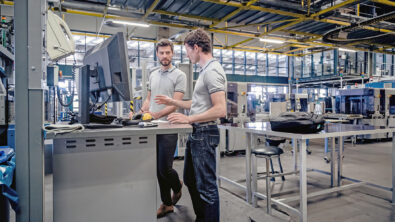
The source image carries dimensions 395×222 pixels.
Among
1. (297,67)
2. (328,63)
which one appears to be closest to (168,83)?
(328,63)

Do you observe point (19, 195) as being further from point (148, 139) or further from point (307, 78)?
point (307, 78)

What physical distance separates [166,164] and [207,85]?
77 centimetres

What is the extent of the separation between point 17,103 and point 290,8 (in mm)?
6096

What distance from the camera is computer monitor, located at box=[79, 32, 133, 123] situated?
1272 millimetres

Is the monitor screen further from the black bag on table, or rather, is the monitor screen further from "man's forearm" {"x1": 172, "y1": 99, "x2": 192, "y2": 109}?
the black bag on table

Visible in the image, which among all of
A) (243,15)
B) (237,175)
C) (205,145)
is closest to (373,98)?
(243,15)

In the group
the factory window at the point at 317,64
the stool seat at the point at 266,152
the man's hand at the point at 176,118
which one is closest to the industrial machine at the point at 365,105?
the stool seat at the point at 266,152

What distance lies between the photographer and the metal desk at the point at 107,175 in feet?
3.79

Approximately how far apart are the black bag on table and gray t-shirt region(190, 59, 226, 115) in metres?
0.82

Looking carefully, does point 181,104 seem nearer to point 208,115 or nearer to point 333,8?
point 208,115

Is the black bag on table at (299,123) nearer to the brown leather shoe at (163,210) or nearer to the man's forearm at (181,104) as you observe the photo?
the man's forearm at (181,104)

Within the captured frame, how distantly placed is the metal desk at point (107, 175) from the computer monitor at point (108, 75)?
0.23m

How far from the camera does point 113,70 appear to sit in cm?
132

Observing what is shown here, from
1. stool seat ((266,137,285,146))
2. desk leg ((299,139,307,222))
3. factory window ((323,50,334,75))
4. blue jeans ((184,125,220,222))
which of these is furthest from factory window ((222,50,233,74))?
blue jeans ((184,125,220,222))
